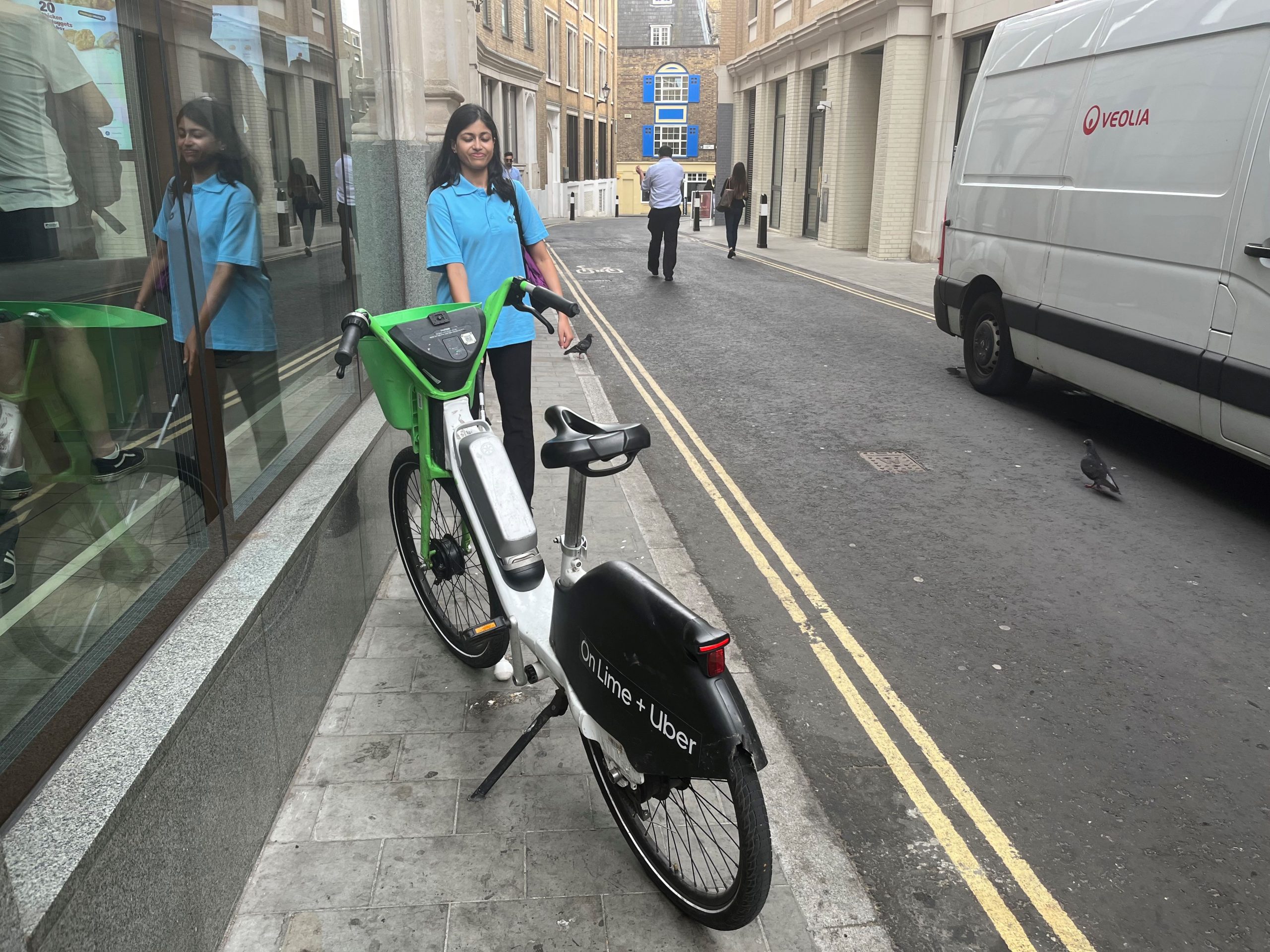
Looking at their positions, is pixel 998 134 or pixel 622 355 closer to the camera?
pixel 998 134

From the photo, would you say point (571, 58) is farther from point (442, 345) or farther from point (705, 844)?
point (705, 844)

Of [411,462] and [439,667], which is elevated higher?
[411,462]

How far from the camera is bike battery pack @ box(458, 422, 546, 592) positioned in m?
3.20

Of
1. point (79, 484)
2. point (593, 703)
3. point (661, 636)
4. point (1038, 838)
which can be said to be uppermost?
point (79, 484)

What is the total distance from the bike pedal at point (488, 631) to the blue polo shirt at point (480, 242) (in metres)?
1.45

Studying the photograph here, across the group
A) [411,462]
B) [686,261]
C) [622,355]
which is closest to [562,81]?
[686,261]

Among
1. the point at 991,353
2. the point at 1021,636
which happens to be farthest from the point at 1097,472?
the point at 991,353

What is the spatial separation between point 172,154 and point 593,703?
75.3 inches

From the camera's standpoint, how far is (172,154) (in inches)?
111

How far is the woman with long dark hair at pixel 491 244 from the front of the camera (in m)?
4.43

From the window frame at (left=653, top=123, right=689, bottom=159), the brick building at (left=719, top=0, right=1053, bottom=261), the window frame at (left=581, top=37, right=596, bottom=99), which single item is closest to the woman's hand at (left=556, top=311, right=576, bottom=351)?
the brick building at (left=719, top=0, right=1053, bottom=261)

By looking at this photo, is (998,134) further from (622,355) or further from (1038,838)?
(1038,838)

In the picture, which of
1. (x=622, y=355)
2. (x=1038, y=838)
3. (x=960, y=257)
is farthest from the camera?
(x=622, y=355)

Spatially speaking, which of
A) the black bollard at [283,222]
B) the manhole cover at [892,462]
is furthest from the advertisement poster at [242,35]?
the manhole cover at [892,462]
